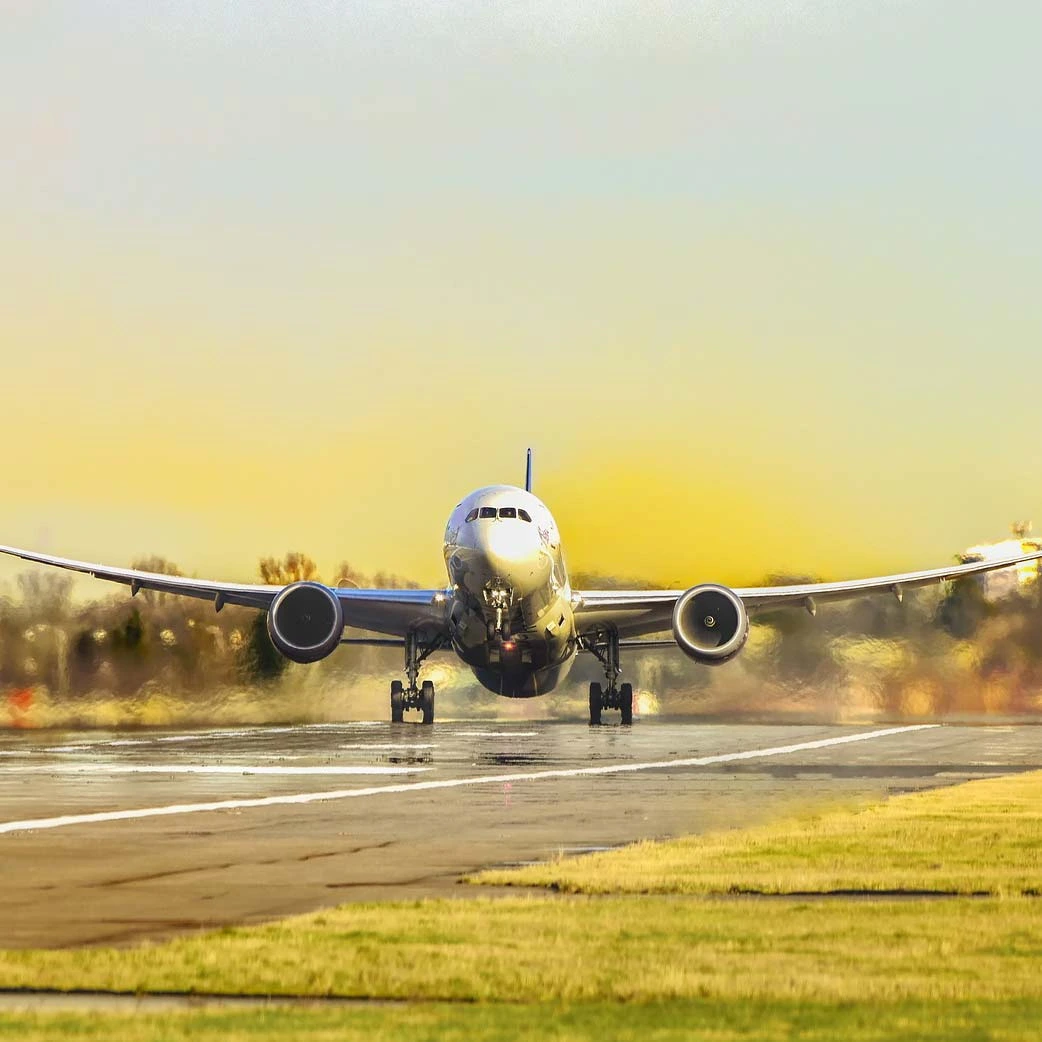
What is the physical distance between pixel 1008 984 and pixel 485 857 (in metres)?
6.31

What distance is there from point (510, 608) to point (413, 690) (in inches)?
318

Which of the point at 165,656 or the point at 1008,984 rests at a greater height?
the point at 165,656

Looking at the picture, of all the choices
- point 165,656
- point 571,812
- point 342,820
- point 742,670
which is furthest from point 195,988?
point 742,670

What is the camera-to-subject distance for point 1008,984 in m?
7.96

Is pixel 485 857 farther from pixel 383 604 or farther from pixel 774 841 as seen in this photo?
pixel 383 604

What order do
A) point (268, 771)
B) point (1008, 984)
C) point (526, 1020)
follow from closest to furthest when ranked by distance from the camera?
point (526, 1020) < point (1008, 984) < point (268, 771)

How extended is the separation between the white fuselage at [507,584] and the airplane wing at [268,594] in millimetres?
2855

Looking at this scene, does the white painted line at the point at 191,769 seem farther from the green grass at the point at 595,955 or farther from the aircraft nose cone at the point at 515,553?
the green grass at the point at 595,955

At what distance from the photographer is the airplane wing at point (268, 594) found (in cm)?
5050

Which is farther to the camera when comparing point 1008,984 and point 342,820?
point 342,820

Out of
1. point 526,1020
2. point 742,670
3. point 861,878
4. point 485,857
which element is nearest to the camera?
point 526,1020

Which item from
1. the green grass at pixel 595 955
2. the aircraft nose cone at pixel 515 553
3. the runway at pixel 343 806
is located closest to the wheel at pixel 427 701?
the aircraft nose cone at pixel 515 553

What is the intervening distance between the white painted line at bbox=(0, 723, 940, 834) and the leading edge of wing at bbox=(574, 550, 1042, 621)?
50.6ft

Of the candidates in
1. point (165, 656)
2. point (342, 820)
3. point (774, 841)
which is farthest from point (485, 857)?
point (165, 656)
